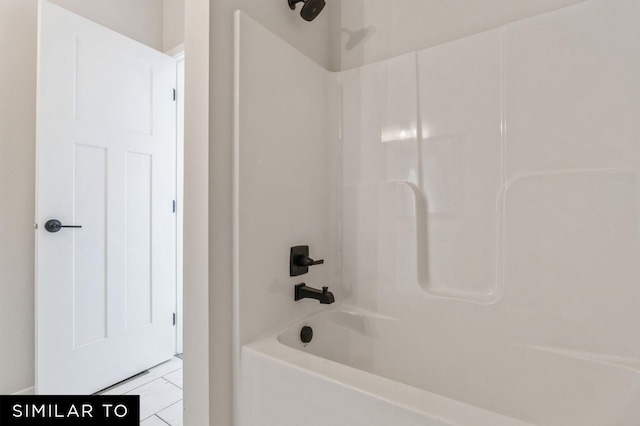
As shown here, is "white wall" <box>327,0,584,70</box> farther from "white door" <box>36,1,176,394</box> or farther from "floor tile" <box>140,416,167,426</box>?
"floor tile" <box>140,416,167,426</box>

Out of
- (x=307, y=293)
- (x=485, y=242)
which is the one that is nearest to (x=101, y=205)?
(x=307, y=293)

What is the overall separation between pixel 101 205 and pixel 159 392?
1.19 metres

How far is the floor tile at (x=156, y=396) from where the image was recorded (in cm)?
172

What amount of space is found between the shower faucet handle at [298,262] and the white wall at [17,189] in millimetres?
1620

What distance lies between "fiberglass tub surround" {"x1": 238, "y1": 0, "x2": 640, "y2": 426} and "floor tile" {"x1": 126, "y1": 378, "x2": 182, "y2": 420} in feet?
3.54

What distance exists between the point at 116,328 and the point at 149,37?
6.83 ft

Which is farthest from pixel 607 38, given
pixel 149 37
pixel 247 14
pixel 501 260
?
pixel 149 37

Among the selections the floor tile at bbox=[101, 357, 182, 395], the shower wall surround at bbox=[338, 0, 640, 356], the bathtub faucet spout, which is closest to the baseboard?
the floor tile at bbox=[101, 357, 182, 395]

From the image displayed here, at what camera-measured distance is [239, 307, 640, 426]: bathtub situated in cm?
74

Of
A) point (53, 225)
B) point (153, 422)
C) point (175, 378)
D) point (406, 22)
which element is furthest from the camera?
point (175, 378)

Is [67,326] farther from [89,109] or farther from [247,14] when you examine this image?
[247,14]

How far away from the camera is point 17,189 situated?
1.75 meters

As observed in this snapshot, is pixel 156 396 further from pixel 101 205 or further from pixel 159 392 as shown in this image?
pixel 101 205

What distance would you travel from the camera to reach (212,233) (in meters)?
1.00
